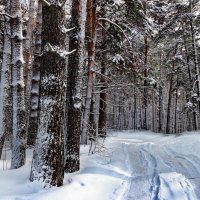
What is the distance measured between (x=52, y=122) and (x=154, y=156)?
18.9ft

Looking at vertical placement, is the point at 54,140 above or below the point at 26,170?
above

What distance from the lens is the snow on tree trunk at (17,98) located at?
8914 millimetres

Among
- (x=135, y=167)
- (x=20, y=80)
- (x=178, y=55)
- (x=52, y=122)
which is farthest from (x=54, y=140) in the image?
(x=178, y=55)

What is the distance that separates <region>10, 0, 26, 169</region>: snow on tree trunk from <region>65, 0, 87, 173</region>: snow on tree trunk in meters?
1.22

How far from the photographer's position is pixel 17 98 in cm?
895

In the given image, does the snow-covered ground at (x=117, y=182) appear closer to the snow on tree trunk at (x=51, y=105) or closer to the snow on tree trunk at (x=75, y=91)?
the snow on tree trunk at (x=51, y=105)

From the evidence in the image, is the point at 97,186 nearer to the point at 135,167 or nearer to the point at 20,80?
the point at 135,167

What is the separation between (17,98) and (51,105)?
2.42m

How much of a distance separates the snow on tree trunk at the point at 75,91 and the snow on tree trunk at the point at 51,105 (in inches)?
64.6

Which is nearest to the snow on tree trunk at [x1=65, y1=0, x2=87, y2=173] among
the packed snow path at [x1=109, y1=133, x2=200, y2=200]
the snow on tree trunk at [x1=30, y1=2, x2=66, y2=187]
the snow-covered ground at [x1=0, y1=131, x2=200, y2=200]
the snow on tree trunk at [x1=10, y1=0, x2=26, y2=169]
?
the snow-covered ground at [x1=0, y1=131, x2=200, y2=200]

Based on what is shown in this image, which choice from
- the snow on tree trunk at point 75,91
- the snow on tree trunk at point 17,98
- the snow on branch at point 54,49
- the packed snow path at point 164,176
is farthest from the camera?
the snow on tree trunk at point 17,98

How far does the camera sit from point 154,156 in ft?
38.4

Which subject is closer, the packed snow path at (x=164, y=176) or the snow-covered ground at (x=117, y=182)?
the snow-covered ground at (x=117, y=182)

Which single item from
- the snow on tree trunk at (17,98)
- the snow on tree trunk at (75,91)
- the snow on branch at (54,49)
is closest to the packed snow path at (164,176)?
the snow on tree trunk at (75,91)
